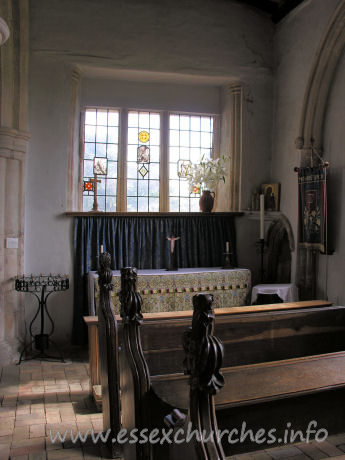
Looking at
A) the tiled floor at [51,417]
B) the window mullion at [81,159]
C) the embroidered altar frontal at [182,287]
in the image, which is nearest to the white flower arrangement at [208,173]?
the embroidered altar frontal at [182,287]

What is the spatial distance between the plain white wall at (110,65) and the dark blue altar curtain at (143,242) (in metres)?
0.16

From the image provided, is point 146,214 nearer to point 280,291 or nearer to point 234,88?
point 280,291

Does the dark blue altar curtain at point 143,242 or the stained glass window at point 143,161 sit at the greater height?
the stained glass window at point 143,161

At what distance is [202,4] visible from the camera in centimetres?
626

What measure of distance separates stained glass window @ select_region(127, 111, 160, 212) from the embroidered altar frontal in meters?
1.20

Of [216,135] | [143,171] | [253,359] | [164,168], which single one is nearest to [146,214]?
[143,171]

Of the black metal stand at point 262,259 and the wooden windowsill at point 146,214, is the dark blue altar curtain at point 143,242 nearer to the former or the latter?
the wooden windowsill at point 146,214

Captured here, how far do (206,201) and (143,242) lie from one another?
1055 millimetres

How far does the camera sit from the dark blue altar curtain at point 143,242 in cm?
584

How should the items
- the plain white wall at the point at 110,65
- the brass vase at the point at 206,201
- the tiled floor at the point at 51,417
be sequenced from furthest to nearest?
the brass vase at the point at 206,201, the plain white wall at the point at 110,65, the tiled floor at the point at 51,417

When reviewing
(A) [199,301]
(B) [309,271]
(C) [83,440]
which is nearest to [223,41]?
(B) [309,271]

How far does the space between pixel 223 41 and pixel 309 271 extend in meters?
3.33

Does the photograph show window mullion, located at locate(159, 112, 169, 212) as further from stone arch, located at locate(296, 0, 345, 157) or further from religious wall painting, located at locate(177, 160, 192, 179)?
stone arch, located at locate(296, 0, 345, 157)

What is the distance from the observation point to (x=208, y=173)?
245 inches
